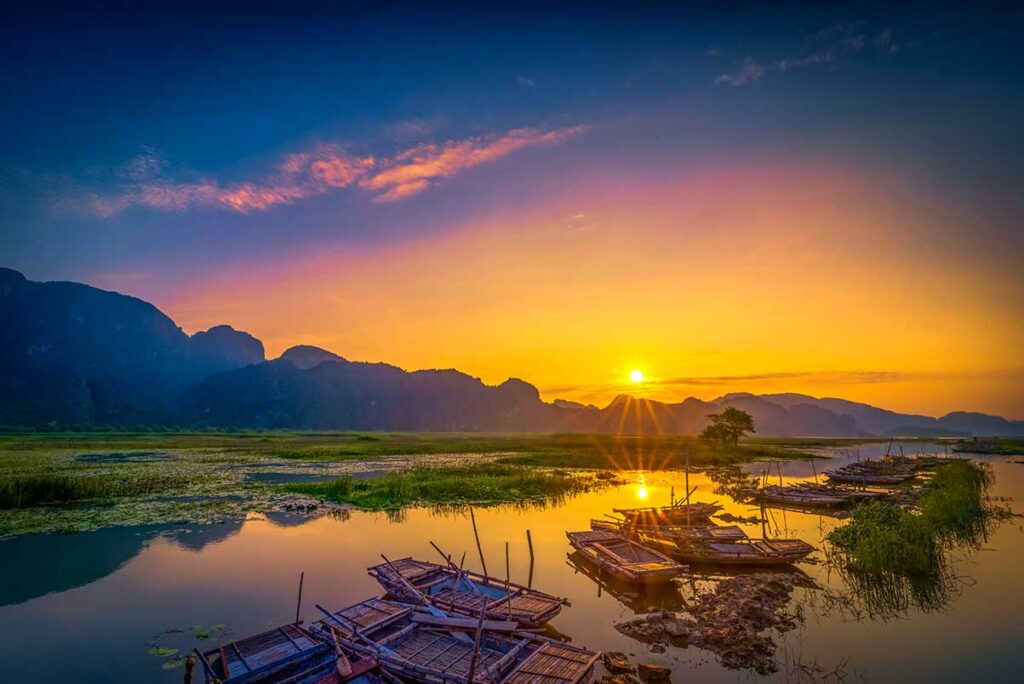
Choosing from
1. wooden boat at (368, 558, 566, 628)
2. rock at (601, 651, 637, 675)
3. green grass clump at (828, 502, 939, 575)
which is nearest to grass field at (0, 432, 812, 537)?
green grass clump at (828, 502, 939, 575)

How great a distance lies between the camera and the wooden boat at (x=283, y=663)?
28.8 feet

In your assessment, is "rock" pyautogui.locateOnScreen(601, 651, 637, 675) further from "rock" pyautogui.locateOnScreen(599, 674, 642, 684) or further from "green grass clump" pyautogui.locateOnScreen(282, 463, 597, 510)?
"green grass clump" pyautogui.locateOnScreen(282, 463, 597, 510)

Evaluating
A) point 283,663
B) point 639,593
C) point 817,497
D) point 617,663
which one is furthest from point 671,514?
point 283,663

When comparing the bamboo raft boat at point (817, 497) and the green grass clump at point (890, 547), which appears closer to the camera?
the green grass clump at point (890, 547)

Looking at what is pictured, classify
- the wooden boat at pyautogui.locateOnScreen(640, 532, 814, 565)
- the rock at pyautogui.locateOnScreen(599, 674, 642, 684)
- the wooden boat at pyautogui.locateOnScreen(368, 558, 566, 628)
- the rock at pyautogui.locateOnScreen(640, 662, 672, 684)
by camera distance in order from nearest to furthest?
the rock at pyautogui.locateOnScreen(599, 674, 642, 684) < the rock at pyautogui.locateOnScreen(640, 662, 672, 684) < the wooden boat at pyautogui.locateOnScreen(368, 558, 566, 628) < the wooden boat at pyautogui.locateOnScreen(640, 532, 814, 565)

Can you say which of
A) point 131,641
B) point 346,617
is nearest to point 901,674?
point 346,617

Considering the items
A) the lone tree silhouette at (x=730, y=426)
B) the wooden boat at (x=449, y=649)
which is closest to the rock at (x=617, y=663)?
the wooden boat at (x=449, y=649)

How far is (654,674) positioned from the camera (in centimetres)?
980

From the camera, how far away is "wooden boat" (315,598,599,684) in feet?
28.9

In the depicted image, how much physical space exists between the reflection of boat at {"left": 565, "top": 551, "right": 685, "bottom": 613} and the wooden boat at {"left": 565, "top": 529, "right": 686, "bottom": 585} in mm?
298

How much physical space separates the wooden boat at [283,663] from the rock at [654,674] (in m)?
5.30

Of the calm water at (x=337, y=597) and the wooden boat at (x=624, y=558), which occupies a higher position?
the wooden boat at (x=624, y=558)

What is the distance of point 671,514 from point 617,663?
47.2 feet

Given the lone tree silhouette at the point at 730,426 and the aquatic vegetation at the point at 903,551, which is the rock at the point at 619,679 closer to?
the aquatic vegetation at the point at 903,551
